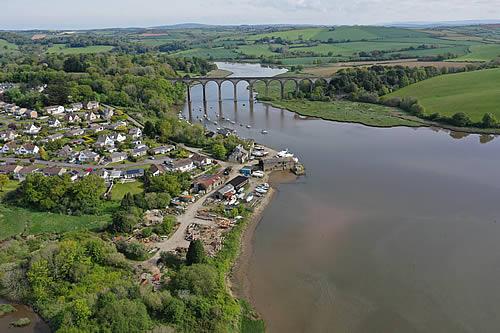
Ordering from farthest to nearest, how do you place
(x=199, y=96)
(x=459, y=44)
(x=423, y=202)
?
(x=459, y=44), (x=199, y=96), (x=423, y=202)

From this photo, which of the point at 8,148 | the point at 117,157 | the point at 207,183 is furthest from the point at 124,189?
the point at 8,148

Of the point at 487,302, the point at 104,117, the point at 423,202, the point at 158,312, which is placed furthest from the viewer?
the point at 104,117

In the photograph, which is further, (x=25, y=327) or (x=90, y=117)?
(x=90, y=117)

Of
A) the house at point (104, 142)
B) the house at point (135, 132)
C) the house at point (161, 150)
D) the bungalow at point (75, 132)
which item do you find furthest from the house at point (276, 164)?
the bungalow at point (75, 132)

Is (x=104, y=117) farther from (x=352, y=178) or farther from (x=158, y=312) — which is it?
(x=158, y=312)

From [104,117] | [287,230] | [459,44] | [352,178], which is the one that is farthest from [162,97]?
[459,44]

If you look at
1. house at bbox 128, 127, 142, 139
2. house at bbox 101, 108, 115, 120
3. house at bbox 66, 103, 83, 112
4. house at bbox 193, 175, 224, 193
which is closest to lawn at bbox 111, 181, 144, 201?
house at bbox 193, 175, 224, 193

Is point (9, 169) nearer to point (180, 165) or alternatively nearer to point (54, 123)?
point (180, 165)

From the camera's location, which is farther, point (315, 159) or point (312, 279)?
point (315, 159)
